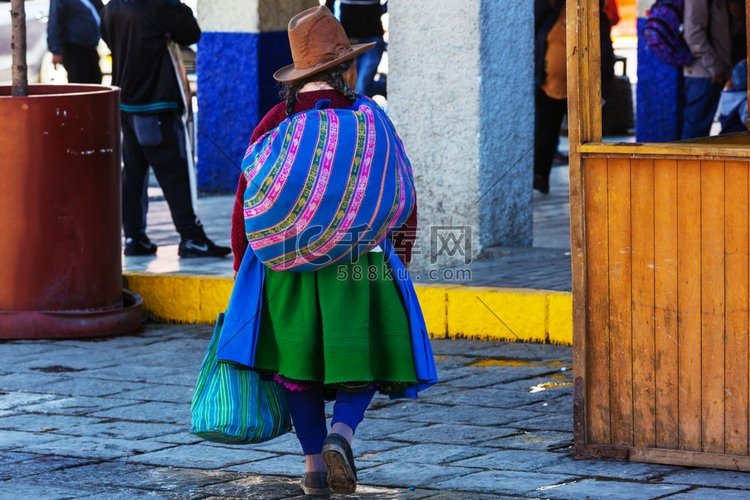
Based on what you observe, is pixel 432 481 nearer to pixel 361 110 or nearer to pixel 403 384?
pixel 403 384

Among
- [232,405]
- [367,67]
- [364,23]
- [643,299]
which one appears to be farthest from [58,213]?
[367,67]

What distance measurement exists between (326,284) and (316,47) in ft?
2.54

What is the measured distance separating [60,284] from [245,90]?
4.71 meters

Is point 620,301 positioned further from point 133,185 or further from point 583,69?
point 133,185

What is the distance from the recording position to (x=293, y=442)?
6.10 m

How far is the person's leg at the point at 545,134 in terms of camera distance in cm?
1219

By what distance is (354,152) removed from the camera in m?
5.13

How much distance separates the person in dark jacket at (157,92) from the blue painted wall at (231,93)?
3.00 metres

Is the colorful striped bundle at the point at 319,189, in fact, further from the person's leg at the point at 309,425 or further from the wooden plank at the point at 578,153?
the wooden plank at the point at 578,153

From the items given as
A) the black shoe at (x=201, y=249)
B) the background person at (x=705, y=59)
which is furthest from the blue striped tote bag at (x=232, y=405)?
the background person at (x=705, y=59)

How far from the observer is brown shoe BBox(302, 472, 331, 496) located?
5.29 metres

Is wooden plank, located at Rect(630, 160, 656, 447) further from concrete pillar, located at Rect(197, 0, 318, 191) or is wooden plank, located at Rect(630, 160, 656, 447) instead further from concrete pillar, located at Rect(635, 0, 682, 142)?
concrete pillar, located at Rect(197, 0, 318, 191)

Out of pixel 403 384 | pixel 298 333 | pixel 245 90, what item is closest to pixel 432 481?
pixel 403 384

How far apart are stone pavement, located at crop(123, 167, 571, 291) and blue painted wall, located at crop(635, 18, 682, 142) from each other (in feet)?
3.77
